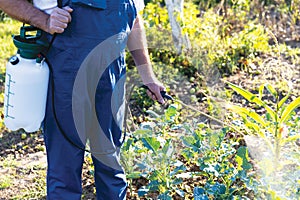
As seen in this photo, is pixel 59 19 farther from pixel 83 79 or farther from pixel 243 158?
pixel 243 158

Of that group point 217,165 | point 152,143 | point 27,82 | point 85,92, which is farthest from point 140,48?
point 217,165

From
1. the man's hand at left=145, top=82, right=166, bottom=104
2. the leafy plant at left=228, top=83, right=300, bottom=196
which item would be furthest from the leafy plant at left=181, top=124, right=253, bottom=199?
the man's hand at left=145, top=82, right=166, bottom=104

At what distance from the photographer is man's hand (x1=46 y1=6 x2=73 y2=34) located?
9.07 ft

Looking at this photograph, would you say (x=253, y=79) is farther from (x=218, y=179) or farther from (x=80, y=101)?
(x=80, y=101)

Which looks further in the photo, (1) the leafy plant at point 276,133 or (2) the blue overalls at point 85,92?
(1) the leafy plant at point 276,133

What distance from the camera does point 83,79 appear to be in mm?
2949

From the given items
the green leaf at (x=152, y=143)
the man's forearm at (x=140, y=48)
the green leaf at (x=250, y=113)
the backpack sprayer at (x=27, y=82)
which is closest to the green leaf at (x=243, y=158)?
the green leaf at (x=250, y=113)

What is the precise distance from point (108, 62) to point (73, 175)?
22.5 inches

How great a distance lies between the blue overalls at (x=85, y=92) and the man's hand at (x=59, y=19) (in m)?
0.05

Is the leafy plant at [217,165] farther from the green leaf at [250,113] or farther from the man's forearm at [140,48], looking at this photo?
the man's forearm at [140,48]

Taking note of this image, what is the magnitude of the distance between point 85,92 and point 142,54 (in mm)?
451

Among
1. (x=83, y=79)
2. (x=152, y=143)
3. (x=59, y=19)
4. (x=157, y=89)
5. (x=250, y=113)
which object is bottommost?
(x=152, y=143)

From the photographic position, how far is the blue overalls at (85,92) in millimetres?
2857

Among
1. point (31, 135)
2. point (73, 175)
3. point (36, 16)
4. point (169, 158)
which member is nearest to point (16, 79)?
point (36, 16)
